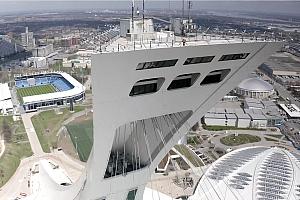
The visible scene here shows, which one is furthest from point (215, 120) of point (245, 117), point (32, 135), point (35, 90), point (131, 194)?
point (131, 194)

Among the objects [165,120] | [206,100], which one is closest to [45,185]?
[165,120]

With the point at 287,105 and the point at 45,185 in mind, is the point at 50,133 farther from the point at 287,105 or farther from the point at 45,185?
the point at 287,105

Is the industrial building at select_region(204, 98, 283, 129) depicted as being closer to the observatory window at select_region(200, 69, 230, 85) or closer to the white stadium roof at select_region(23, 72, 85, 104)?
the white stadium roof at select_region(23, 72, 85, 104)

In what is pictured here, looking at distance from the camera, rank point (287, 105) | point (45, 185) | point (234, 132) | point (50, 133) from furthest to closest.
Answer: point (287, 105) < point (234, 132) < point (50, 133) < point (45, 185)

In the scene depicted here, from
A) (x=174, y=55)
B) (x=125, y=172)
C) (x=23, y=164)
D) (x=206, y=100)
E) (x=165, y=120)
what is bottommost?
(x=23, y=164)

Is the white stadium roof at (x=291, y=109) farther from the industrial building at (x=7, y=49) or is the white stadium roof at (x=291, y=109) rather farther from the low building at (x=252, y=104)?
the industrial building at (x=7, y=49)

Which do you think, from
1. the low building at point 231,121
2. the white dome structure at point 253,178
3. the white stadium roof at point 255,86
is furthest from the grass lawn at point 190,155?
the white stadium roof at point 255,86

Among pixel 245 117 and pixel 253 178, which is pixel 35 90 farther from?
pixel 253 178

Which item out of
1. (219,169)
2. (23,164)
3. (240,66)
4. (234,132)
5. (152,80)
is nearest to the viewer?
(152,80)
